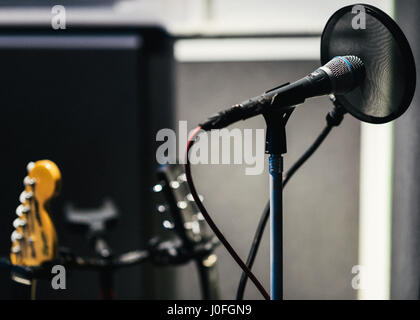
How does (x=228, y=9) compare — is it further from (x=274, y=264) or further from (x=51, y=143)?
(x=274, y=264)

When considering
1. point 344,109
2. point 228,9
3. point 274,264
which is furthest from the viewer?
point 228,9

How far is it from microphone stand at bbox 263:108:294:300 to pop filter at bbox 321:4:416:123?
174 millimetres

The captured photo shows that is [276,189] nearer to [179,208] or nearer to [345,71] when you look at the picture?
[345,71]

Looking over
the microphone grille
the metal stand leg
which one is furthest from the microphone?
the metal stand leg

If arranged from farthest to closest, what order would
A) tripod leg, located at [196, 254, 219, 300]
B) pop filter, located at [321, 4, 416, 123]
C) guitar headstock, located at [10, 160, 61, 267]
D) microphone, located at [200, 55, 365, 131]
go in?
1. tripod leg, located at [196, 254, 219, 300]
2. guitar headstock, located at [10, 160, 61, 267]
3. pop filter, located at [321, 4, 416, 123]
4. microphone, located at [200, 55, 365, 131]

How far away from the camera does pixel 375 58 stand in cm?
77

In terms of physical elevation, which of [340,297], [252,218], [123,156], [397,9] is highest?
[397,9]

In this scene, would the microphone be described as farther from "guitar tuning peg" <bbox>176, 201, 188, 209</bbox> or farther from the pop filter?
"guitar tuning peg" <bbox>176, 201, 188, 209</bbox>

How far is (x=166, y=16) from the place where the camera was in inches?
77.2

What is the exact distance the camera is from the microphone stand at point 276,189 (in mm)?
712

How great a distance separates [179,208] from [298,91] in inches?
26.0

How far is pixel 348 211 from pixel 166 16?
1.24m

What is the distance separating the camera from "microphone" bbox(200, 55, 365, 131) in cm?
64
